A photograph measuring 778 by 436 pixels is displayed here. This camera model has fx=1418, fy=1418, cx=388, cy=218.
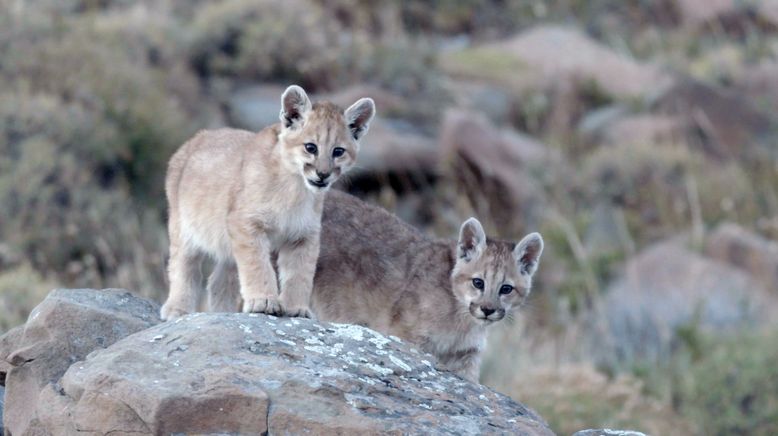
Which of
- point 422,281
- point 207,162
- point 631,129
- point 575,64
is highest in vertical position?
point 575,64

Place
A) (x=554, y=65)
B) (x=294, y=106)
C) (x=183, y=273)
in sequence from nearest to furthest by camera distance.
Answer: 1. (x=294, y=106)
2. (x=183, y=273)
3. (x=554, y=65)

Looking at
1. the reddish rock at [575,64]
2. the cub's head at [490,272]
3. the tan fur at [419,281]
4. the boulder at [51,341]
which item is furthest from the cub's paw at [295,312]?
the reddish rock at [575,64]

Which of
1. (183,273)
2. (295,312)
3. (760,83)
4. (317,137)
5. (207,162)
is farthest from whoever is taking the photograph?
(760,83)

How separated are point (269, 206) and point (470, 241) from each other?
2.13 metres

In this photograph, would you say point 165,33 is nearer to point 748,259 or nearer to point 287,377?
point 748,259

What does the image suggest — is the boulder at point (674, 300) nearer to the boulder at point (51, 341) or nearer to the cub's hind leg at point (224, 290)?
the cub's hind leg at point (224, 290)

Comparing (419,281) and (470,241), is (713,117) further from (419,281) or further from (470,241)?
(419,281)

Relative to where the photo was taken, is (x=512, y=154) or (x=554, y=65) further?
(x=554, y=65)

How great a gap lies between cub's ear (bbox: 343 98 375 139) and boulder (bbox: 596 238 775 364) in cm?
1107

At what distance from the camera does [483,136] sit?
80.0 feet

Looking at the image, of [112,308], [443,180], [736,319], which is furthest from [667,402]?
[112,308]

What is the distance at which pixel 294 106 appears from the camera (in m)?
9.65

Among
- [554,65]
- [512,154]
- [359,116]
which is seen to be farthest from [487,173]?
[359,116]

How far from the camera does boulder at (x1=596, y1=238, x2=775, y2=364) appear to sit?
20.9 metres
